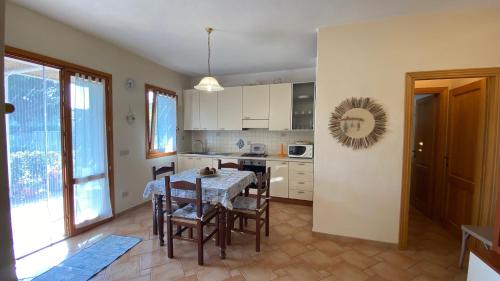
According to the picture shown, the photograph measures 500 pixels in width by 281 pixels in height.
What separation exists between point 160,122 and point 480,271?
14.3ft

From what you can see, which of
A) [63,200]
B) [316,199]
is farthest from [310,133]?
[63,200]

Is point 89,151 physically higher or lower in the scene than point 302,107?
lower

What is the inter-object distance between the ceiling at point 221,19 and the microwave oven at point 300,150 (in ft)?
5.19

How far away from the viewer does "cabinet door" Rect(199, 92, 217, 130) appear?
15.5ft

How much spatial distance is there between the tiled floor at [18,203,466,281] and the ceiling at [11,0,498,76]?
99.6 inches

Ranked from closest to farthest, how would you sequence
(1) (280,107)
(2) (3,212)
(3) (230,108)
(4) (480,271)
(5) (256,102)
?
(2) (3,212) → (4) (480,271) → (1) (280,107) → (5) (256,102) → (3) (230,108)

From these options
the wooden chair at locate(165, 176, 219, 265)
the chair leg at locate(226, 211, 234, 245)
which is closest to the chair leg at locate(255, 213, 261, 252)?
the chair leg at locate(226, 211, 234, 245)

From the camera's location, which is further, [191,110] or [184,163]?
[191,110]

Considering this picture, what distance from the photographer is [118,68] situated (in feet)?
10.9

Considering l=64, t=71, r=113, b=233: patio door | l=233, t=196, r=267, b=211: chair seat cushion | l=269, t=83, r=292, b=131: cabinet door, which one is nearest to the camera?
l=233, t=196, r=267, b=211: chair seat cushion

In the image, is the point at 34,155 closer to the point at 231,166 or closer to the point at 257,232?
the point at 231,166

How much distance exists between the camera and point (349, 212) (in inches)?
105

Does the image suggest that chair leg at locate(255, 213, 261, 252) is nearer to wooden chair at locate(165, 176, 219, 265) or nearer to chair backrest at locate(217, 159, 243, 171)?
wooden chair at locate(165, 176, 219, 265)

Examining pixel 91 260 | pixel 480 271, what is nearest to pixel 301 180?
pixel 480 271
